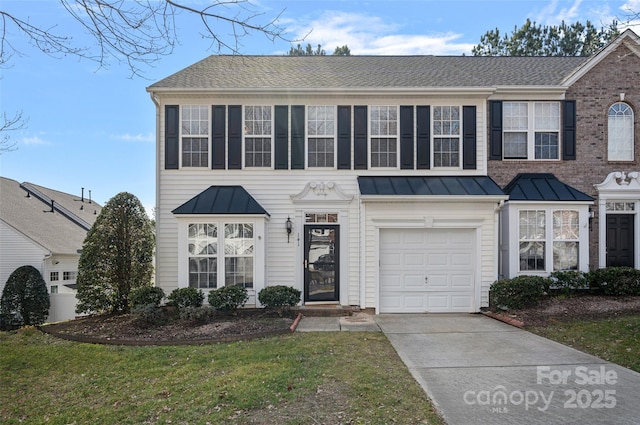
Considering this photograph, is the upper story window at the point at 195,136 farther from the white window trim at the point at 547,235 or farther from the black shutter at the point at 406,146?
the white window trim at the point at 547,235

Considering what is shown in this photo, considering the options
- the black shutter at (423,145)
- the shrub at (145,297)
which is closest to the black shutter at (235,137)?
the shrub at (145,297)

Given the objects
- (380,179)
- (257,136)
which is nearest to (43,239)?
(257,136)

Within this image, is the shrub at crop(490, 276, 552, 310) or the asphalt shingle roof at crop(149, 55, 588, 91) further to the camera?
the asphalt shingle roof at crop(149, 55, 588, 91)

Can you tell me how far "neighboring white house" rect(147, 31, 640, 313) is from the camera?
10.7 m

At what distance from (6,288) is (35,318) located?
4.34 ft

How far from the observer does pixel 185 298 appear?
32.5 ft

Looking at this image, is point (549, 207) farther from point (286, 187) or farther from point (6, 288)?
point (6, 288)

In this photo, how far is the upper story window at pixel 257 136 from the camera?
11.4 m

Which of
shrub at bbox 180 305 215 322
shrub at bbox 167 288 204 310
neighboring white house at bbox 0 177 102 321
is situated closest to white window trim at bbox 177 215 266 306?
shrub at bbox 167 288 204 310

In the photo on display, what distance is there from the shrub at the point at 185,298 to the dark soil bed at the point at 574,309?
726 centimetres

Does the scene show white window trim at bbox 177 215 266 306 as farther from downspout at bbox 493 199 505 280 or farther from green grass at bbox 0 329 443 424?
downspout at bbox 493 199 505 280

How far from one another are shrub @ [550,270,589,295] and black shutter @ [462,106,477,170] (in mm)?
3464

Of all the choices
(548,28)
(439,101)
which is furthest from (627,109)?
(548,28)

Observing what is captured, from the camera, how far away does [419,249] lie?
10883mm
